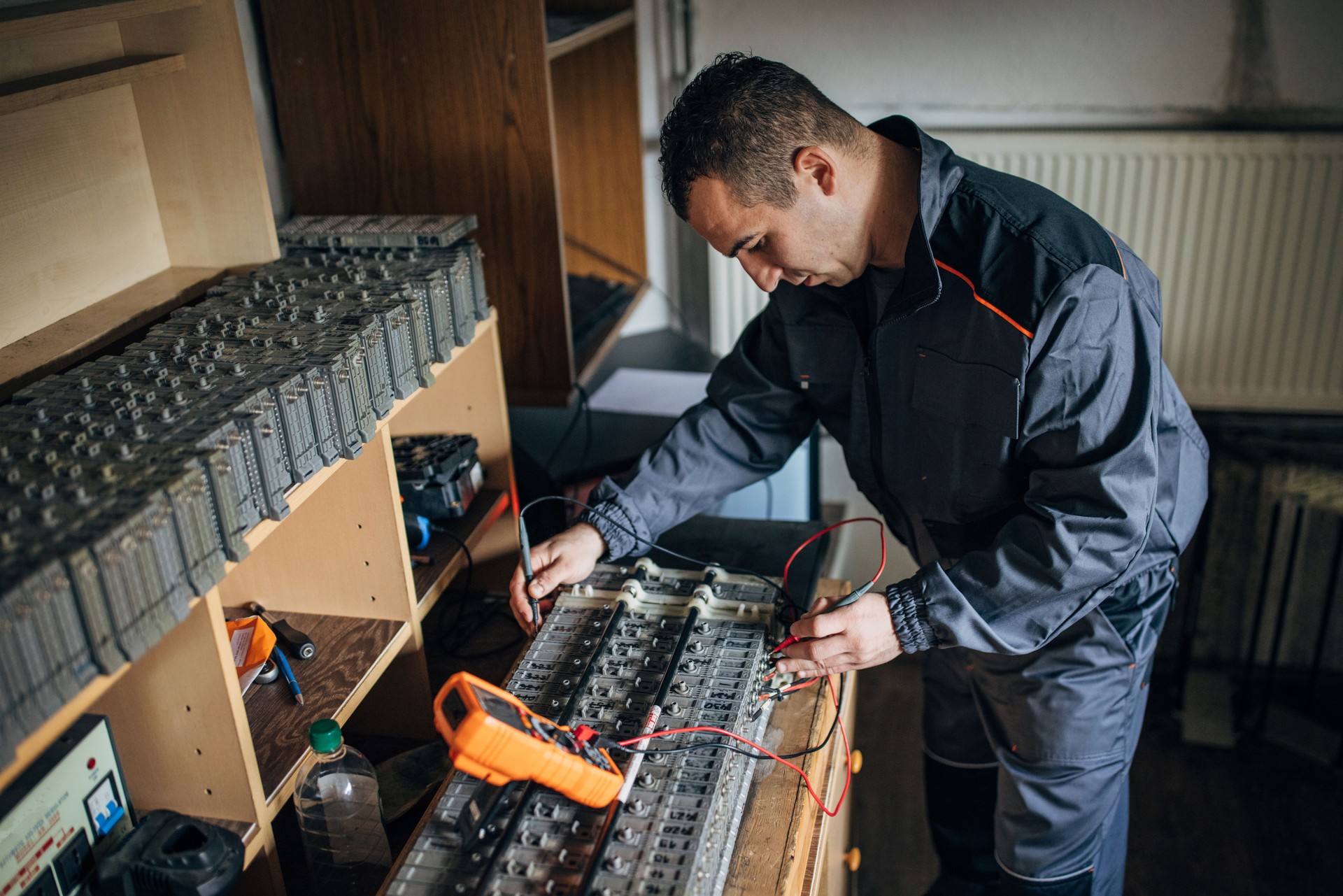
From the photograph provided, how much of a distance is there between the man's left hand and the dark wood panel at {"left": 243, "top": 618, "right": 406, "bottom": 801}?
0.49m

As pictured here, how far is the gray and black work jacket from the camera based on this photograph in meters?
1.17

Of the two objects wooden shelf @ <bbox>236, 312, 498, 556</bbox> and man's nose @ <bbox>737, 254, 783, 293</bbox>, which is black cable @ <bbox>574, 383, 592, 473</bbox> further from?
man's nose @ <bbox>737, 254, 783, 293</bbox>

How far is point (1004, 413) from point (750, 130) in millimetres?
434

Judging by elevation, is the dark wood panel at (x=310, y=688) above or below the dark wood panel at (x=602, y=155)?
below

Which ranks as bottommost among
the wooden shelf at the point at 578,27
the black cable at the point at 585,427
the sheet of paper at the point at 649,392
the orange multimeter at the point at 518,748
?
the sheet of paper at the point at 649,392

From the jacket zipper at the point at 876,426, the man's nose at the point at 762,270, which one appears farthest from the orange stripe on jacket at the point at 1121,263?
the man's nose at the point at 762,270

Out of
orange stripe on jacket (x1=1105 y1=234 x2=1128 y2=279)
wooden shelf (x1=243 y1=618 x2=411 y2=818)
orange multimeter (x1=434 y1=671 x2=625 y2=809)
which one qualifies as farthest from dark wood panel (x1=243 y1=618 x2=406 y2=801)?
orange stripe on jacket (x1=1105 y1=234 x2=1128 y2=279)

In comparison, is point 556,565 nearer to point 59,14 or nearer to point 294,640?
point 294,640

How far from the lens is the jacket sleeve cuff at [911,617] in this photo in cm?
119

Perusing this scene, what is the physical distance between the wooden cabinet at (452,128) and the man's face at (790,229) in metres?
0.52

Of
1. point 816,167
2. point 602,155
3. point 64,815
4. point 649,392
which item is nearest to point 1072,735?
point 816,167

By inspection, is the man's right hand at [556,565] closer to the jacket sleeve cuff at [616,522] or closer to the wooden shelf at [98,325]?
the jacket sleeve cuff at [616,522]

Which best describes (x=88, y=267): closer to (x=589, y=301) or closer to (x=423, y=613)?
(x=423, y=613)

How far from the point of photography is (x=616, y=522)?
1401 millimetres
